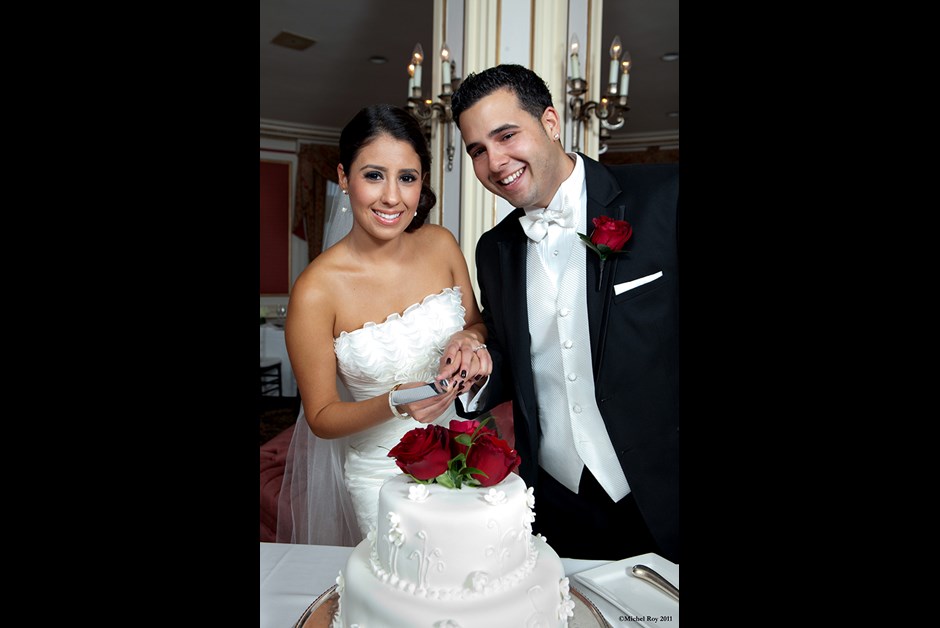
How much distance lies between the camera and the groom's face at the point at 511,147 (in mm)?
2047

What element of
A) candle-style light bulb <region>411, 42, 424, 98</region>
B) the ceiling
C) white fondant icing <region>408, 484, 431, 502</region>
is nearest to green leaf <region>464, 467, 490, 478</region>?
white fondant icing <region>408, 484, 431, 502</region>

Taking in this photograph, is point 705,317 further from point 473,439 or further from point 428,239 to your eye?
point 428,239

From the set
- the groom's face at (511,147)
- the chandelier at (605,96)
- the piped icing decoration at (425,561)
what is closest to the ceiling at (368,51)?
the chandelier at (605,96)

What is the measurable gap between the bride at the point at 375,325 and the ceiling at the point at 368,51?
2645 millimetres

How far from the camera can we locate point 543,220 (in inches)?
84.0

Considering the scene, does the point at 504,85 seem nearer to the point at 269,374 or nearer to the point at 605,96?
the point at 605,96

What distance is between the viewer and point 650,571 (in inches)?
60.2

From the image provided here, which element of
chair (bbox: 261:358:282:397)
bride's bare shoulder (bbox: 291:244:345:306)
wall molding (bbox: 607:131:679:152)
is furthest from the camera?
wall molding (bbox: 607:131:679:152)

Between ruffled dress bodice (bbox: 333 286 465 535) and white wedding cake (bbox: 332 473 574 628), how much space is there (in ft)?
3.53

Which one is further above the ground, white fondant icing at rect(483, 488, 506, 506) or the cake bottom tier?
white fondant icing at rect(483, 488, 506, 506)

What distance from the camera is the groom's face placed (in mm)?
2047

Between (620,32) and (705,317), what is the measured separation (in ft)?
22.7

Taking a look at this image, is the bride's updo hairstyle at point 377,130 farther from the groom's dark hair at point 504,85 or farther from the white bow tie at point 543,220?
the white bow tie at point 543,220

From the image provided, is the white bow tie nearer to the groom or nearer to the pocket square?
the groom
